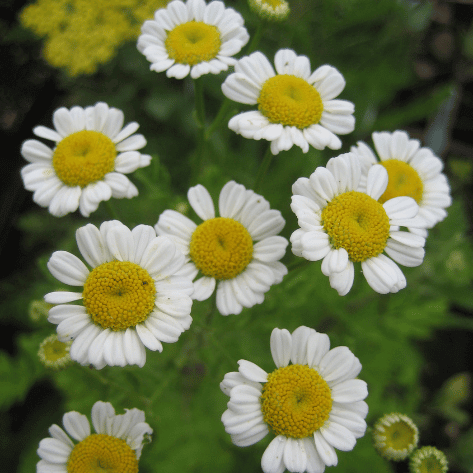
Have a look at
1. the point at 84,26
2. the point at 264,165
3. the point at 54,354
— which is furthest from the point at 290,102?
the point at 84,26

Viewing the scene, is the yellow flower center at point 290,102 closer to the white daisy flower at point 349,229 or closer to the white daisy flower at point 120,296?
the white daisy flower at point 349,229

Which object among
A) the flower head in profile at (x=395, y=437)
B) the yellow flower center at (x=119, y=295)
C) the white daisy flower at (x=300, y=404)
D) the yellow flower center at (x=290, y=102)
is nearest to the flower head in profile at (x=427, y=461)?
the flower head in profile at (x=395, y=437)

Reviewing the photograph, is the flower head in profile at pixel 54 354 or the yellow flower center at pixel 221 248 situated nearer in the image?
the yellow flower center at pixel 221 248

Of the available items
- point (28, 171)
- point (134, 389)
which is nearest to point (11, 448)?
point (134, 389)

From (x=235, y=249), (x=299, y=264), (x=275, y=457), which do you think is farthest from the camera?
(x=299, y=264)

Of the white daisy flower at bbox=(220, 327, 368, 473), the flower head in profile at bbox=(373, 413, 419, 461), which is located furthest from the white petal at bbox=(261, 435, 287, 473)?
the flower head in profile at bbox=(373, 413, 419, 461)

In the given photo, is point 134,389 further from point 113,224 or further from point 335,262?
point 335,262

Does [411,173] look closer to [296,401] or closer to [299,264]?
[299,264]

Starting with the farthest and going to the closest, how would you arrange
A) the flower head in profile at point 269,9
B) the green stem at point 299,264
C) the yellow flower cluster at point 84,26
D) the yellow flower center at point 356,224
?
the yellow flower cluster at point 84,26
the flower head in profile at point 269,9
the green stem at point 299,264
the yellow flower center at point 356,224
